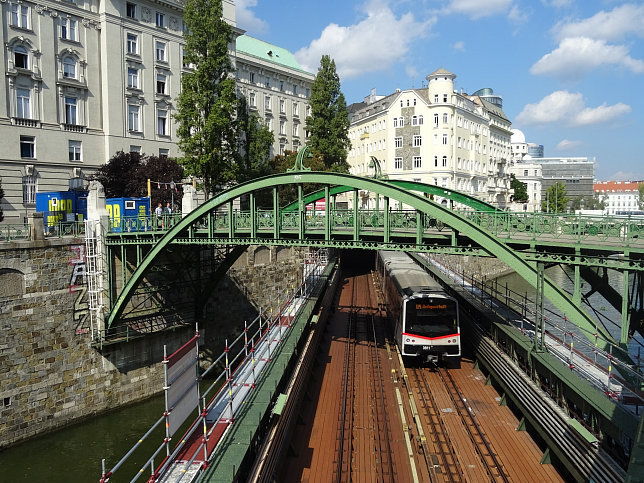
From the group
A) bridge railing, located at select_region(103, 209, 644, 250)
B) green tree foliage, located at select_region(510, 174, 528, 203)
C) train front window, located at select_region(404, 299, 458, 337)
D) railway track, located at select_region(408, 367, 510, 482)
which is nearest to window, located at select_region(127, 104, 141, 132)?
bridge railing, located at select_region(103, 209, 644, 250)

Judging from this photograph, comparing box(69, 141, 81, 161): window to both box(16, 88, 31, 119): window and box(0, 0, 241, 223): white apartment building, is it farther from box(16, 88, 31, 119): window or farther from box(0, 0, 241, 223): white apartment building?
box(16, 88, 31, 119): window

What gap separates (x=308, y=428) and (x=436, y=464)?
396 cm

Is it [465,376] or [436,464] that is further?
[465,376]

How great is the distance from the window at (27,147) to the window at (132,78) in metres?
9.41

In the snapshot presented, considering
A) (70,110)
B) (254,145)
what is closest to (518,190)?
(254,145)

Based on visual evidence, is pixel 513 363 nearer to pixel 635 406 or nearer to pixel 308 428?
pixel 635 406

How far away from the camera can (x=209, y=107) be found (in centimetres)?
3300

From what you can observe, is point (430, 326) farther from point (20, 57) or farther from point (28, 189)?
point (20, 57)

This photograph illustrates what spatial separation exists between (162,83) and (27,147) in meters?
13.3

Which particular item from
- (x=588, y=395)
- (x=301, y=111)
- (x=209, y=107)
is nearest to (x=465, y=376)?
(x=588, y=395)

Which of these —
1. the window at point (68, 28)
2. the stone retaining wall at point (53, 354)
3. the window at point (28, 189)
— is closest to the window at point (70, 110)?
the window at point (68, 28)

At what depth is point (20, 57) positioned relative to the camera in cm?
3375

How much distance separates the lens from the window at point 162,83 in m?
42.7

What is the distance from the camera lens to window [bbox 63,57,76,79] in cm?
3631
